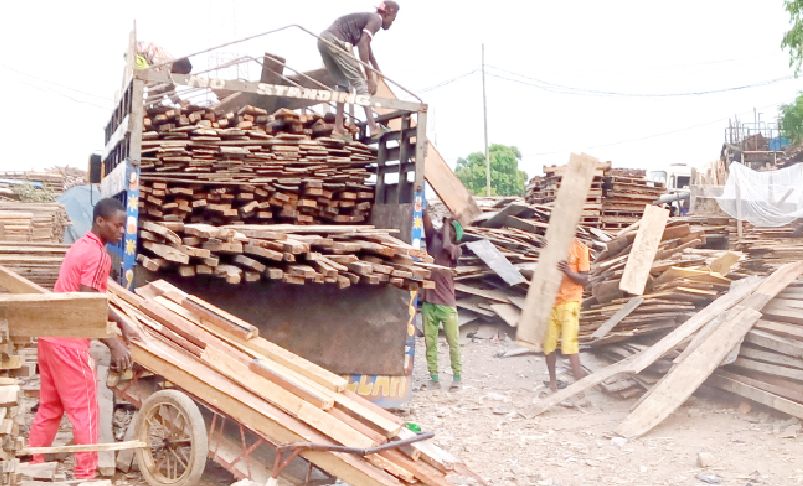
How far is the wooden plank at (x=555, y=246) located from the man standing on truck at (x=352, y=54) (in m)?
2.20

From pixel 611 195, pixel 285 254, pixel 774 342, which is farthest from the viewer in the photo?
pixel 611 195

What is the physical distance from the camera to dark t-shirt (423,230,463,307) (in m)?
9.09

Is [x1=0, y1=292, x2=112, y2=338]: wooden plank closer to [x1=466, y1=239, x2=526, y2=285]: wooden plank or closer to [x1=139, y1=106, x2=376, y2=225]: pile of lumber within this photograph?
[x1=139, y1=106, x2=376, y2=225]: pile of lumber

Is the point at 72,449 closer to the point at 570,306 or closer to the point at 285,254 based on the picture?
the point at 285,254

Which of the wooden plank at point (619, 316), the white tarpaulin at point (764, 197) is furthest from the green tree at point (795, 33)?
the wooden plank at point (619, 316)

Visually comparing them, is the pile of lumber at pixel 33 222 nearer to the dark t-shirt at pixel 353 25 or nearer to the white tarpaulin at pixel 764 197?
the dark t-shirt at pixel 353 25

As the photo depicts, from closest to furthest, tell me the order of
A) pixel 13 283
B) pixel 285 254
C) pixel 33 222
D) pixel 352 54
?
pixel 13 283, pixel 285 254, pixel 352 54, pixel 33 222

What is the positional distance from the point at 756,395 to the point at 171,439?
16.9 ft

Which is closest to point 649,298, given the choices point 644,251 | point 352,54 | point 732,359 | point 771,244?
point 644,251

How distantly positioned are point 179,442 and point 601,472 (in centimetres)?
312

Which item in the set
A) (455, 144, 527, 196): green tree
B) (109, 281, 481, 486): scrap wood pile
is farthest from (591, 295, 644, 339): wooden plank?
(455, 144, 527, 196): green tree

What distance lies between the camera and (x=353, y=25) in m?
8.52

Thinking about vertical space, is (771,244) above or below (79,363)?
above

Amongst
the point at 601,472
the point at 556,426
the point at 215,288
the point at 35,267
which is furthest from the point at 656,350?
the point at 35,267
